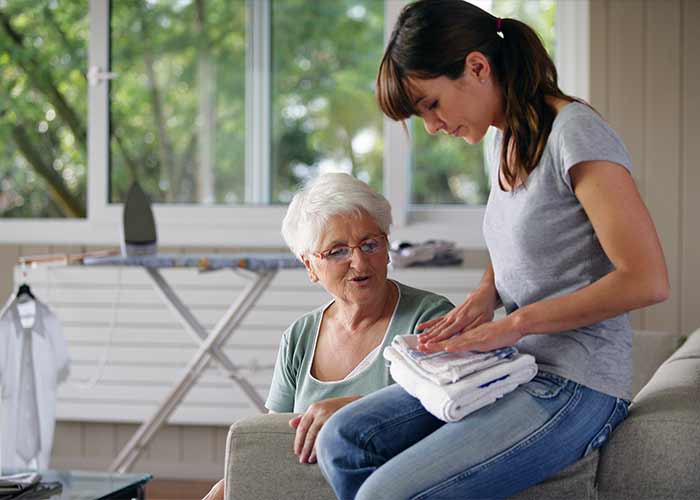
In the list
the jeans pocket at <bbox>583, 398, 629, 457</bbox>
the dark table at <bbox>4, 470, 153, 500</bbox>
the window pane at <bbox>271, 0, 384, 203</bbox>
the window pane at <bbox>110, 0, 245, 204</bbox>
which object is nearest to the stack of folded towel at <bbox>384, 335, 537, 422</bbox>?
the jeans pocket at <bbox>583, 398, 629, 457</bbox>

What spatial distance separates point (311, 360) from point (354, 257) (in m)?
0.23

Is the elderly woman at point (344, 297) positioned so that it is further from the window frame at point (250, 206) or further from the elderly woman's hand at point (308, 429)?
the window frame at point (250, 206)

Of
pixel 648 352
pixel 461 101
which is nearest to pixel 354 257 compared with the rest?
pixel 461 101

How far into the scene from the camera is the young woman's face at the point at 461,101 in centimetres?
168

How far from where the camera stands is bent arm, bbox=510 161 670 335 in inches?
58.7

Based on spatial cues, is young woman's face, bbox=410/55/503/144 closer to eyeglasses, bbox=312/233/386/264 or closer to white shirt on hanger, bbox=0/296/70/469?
eyeglasses, bbox=312/233/386/264

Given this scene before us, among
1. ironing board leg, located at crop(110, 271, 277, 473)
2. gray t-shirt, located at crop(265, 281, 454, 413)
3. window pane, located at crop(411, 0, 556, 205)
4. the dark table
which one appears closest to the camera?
gray t-shirt, located at crop(265, 281, 454, 413)

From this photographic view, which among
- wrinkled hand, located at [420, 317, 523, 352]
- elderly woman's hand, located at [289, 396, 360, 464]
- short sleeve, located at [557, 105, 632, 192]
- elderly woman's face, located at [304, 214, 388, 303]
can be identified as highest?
short sleeve, located at [557, 105, 632, 192]

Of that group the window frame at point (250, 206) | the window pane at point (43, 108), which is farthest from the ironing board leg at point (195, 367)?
the window pane at point (43, 108)

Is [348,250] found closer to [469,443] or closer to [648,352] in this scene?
[469,443]

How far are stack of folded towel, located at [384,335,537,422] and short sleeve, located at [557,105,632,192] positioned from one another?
0.96ft

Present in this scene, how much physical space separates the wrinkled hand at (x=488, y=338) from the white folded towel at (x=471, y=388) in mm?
35

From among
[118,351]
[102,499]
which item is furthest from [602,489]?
[118,351]

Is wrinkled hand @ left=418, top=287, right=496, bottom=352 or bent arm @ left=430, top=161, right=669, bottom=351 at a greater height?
bent arm @ left=430, top=161, right=669, bottom=351
